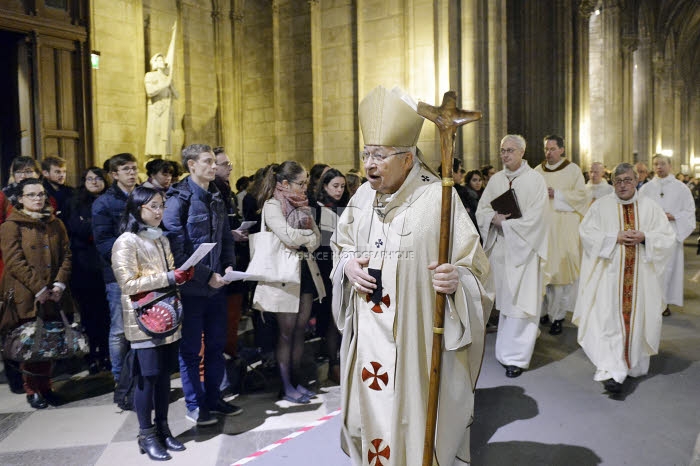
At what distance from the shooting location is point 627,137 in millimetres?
23234

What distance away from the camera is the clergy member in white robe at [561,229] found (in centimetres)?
656

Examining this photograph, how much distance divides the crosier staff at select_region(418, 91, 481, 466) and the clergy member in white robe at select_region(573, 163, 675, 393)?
257cm

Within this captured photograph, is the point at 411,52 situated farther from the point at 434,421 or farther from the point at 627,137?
the point at 627,137


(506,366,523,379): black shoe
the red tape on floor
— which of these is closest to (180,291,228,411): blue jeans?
the red tape on floor

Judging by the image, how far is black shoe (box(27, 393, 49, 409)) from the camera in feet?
14.5

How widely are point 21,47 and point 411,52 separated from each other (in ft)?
18.4

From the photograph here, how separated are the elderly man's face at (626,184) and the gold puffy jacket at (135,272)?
356cm

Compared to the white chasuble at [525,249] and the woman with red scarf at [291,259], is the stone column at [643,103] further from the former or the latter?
the woman with red scarf at [291,259]

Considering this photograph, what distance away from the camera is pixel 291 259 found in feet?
14.3

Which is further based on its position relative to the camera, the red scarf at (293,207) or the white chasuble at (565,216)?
the white chasuble at (565,216)

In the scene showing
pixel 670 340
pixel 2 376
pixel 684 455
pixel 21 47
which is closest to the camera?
pixel 684 455

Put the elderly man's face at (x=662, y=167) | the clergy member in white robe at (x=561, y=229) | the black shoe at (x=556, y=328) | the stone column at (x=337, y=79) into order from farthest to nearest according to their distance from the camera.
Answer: the stone column at (x=337, y=79) < the elderly man's face at (x=662, y=167) < the clergy member in white robe at (x=561, y=229) < the black shoe at (x=556, y=328)

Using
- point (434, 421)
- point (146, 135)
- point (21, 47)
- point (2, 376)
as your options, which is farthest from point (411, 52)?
point (434, 421)

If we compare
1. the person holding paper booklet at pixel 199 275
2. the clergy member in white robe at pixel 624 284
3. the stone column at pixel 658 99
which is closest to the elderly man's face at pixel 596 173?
the clergy member in white robe at pixel 624 284
